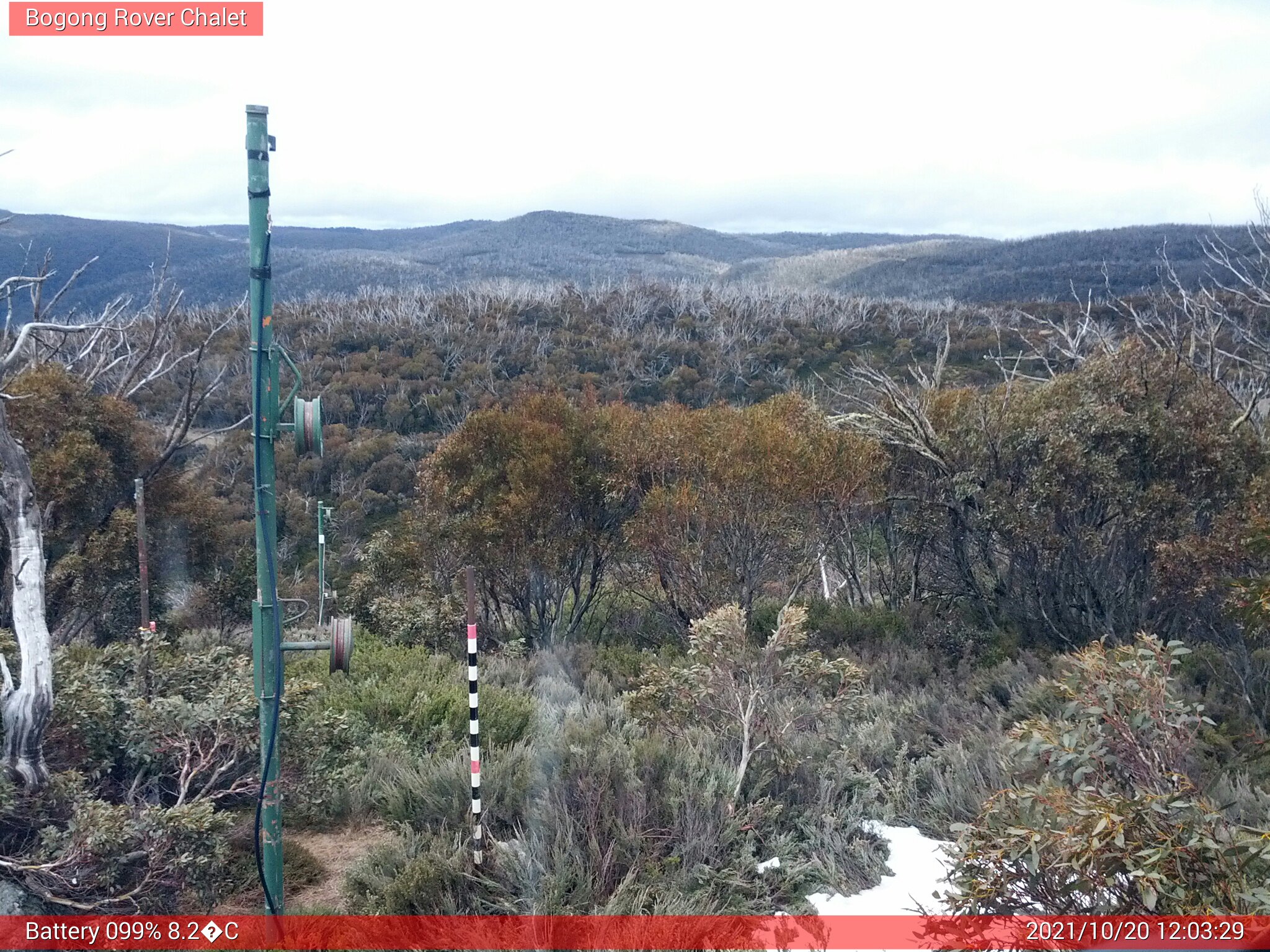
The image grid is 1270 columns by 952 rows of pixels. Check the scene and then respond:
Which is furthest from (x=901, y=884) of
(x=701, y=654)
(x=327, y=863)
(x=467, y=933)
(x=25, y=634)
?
(x=25, y=634)

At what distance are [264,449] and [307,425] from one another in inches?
9.5

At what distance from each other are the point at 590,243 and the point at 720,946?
4104 inches

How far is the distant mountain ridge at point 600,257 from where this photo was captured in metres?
36.9

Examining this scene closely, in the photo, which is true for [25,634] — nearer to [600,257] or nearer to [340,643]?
[340,643]

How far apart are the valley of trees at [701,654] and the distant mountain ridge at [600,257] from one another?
16.5 feet

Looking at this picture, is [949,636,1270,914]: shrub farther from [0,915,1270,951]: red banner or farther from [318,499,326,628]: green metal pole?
[318,499,326,628]: green metal pole

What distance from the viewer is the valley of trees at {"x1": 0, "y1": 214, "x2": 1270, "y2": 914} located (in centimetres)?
444

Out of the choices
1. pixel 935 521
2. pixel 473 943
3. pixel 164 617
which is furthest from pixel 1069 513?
pixel 164 617

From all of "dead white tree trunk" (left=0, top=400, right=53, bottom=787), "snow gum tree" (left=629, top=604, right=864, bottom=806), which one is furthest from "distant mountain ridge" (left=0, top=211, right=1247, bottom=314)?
"snow gum tree" (left=629, top=604, right=864, bottom=806)

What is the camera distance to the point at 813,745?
671cm

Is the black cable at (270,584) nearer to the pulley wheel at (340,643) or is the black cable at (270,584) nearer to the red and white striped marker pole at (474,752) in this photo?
the pulley wheel at (340,643)

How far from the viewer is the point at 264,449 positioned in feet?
13.6

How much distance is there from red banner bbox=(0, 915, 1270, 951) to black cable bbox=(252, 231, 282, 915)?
1.04 ft

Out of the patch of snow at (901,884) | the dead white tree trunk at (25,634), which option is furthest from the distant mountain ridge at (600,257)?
the patch of snow at (901,884)
